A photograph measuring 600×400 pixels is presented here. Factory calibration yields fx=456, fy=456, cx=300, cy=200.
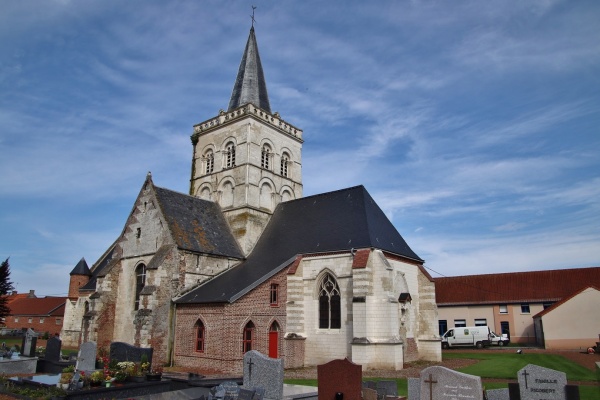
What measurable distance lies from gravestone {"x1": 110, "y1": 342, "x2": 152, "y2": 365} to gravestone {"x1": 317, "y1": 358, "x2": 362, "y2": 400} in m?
7.83

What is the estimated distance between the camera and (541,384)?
8.71m

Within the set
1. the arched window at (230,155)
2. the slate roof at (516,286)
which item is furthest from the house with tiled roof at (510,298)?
the arched window at (230,155)

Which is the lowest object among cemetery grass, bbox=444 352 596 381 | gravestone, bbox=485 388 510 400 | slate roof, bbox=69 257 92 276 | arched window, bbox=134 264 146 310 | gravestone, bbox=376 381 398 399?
cemetery grass, bbox=444 352 596 381

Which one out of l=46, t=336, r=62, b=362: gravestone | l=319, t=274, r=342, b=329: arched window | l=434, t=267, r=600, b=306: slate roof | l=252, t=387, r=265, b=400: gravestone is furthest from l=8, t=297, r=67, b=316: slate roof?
l=252, t=387, r=265, b=400: gravestone

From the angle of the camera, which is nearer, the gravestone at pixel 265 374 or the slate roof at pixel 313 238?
the gravestone at pixel 265 374

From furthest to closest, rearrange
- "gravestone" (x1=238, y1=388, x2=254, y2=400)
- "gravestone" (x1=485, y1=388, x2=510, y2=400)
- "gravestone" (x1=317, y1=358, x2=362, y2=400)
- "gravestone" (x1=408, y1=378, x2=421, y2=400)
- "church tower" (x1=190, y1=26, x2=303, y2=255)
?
"church tower" (x1=190, y1=26, x2=303, y2=255) → "gravestone" (x1=238, y1=388, x2=254, y2=400) → "gravestone" (x1=408, y1=378, x2=421, y2=400) → "gravestone" (x1=317, y1=358, x2=362, y2=400) → "gravestone" (x1=485, y1=388, x2=510, y2=400)

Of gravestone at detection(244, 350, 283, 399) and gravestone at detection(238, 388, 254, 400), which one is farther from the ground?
gravestone at detection(244, 350, 283, 399)

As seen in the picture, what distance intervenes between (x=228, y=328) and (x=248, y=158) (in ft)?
41.8

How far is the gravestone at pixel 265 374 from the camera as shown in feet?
36.9

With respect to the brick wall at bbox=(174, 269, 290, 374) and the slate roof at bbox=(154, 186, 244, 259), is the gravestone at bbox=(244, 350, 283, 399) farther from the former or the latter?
the slate roof at bbox=(154, 186, 244, 259)

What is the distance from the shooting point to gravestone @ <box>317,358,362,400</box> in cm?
1008

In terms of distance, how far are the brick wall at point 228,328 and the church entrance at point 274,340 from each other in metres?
0.15

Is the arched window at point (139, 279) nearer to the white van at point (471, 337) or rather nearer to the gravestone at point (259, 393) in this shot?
the gravestone at point (259, 393)

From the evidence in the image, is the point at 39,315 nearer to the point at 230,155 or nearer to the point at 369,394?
the point at 230,155
